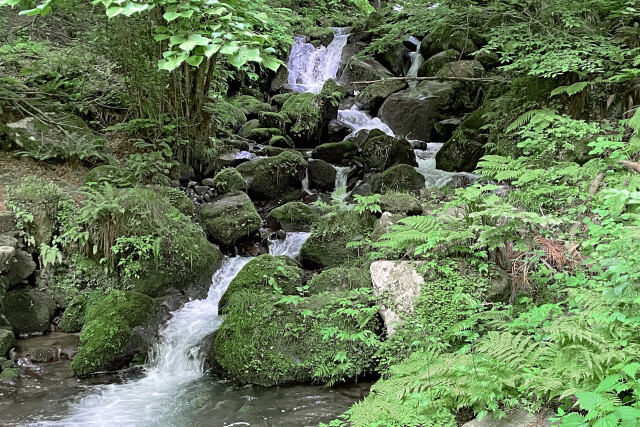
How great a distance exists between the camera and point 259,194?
987cm

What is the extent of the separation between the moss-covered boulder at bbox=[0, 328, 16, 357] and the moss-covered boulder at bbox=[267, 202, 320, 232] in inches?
184

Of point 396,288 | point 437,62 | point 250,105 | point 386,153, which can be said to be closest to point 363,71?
point 437,62

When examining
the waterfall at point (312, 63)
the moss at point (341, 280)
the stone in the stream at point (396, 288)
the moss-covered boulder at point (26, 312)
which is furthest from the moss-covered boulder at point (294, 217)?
the waterfall at point (312, 63)

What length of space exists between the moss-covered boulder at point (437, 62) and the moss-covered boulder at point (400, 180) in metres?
6.79

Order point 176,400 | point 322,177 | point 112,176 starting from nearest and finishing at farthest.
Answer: point 176,400 < point 112,176 < point 322,177

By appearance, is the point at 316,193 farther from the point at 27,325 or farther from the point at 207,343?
the point at 27,325

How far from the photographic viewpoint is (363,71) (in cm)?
1591

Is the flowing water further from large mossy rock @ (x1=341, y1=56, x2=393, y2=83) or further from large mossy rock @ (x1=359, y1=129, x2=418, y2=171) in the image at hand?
large mossy rock @ (x1=341, y1=56, x2=393, y2=83)

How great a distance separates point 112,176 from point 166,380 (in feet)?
13.6

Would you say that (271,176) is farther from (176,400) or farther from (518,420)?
(518,420)

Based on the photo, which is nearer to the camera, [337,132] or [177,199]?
[177,199]

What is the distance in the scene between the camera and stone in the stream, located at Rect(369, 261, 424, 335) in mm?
4898

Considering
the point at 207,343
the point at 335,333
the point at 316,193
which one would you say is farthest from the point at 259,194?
the point at 335,333

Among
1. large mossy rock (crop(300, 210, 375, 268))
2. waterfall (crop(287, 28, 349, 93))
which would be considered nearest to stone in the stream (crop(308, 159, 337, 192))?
large mossy rock (crop(300, 210, 375, 268))
